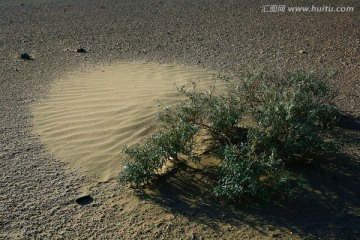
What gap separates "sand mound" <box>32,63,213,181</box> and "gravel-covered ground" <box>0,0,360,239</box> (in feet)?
0.65

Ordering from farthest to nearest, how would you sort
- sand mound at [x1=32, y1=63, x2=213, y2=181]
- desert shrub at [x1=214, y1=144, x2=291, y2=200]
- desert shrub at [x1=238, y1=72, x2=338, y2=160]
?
sand mound at [x1=32, y1=63, x2=213, y2=181], desert shrub at [x1=238, y1=72, x2=338, y2=160], desert shrub at [x1=214, y1=144, x2=291, y2=200]

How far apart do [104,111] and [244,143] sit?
209 cm

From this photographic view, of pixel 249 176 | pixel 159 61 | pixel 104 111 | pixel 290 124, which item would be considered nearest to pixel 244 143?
pixel 290 124

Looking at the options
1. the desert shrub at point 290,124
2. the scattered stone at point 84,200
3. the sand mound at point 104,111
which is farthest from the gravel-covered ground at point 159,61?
the desert shrub at point 290,124

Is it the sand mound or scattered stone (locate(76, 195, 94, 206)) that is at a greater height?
the sand mound

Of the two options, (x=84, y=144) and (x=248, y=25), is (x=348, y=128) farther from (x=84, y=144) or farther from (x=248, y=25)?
(x=248, y=25)

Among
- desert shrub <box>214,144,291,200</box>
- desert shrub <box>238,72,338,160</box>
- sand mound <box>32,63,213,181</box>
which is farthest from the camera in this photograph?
sand mound <box>32,63,213,181</box>

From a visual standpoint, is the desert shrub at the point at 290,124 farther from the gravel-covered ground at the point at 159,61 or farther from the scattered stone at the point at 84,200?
the scattered stone at the point at 84,200

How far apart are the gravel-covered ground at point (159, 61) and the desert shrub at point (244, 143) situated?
8.0 inches

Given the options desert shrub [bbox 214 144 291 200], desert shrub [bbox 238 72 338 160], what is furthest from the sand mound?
desert shrub [bbox 238 72 338 160]

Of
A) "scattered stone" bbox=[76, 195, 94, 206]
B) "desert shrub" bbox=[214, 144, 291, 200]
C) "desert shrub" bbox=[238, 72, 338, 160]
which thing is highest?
"desert shrub" bbox=[238, 72, 338, 160]

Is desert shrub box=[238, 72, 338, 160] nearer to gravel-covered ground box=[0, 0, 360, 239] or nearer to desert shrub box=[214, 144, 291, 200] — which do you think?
desert shrub box=[214, 144, 291, 200]

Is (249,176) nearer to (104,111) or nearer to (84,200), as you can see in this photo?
(84,200)

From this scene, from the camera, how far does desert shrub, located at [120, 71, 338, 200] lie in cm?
377
